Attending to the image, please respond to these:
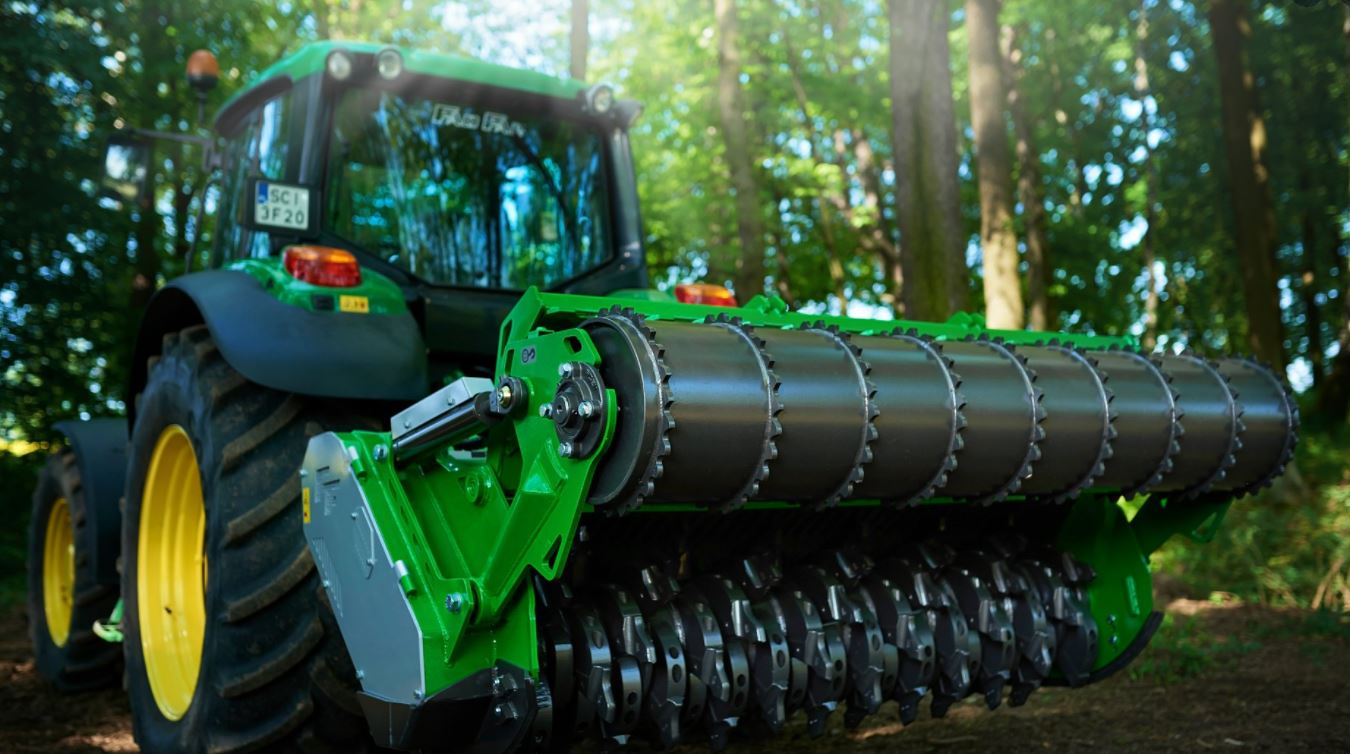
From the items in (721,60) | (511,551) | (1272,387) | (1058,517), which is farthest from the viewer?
(721,60)

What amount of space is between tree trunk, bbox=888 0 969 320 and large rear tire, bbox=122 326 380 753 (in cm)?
582

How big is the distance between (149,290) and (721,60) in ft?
23.5

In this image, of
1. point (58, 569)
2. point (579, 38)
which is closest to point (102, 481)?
point (58, 569)

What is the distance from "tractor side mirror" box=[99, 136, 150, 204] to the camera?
525 cm

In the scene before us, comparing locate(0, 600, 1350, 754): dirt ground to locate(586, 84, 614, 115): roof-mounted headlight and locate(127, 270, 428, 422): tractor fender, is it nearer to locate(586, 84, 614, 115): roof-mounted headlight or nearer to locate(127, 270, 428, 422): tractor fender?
locate(127, 270, 428, 422): tractor fender

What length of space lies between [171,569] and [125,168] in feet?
6.60

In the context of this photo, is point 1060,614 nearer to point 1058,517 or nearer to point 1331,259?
point 1058,517

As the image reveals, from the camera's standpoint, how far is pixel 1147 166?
19.5 metres

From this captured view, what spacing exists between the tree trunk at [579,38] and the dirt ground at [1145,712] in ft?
26.2

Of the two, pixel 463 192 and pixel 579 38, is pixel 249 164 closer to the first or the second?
pixel 463 192

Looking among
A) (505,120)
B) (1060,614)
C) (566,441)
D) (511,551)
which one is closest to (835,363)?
(566,441)

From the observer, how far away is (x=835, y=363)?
290cm

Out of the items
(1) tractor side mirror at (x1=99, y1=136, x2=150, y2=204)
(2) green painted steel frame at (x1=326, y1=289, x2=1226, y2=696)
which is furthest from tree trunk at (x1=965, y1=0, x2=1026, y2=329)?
(2) green painted steel frame at (x1=326, y1=289, x2=1226, y2=696)

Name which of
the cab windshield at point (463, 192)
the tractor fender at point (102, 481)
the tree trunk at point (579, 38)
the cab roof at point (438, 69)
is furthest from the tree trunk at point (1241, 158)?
the tractor fender at point (102, 481)
